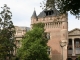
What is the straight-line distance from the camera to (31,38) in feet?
136

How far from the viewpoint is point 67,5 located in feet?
58.2

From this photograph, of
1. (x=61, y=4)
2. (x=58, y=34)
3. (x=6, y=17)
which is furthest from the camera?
(x=58, y=34)

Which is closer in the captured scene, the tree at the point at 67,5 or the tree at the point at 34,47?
the tree at the point at 67,5

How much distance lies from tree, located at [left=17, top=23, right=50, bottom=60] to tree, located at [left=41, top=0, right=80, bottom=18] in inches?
816

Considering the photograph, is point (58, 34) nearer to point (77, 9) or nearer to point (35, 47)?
point (35, 47)

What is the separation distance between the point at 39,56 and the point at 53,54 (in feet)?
34.6

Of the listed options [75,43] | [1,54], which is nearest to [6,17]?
[1,54]

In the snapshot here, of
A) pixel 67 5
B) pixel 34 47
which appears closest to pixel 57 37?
pixel 34 47

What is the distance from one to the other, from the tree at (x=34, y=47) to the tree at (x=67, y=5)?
2071cm

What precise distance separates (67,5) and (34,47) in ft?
75.1

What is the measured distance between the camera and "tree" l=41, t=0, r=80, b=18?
55.9ft

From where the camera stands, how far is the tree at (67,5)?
55.9 feet

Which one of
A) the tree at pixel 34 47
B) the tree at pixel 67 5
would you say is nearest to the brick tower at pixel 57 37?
the tree at pixel 34 47

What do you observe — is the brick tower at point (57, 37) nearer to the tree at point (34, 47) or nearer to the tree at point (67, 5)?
the tree at point (34, 47)
